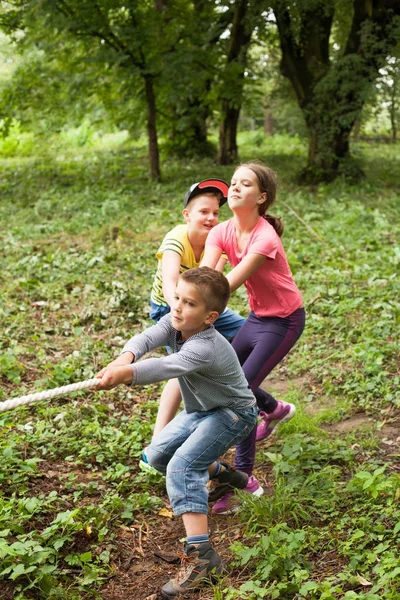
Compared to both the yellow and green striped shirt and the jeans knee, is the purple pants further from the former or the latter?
the jeans knee

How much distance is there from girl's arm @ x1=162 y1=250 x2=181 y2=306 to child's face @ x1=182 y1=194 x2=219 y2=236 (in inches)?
8.6

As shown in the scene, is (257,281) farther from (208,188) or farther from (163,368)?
(163,368)

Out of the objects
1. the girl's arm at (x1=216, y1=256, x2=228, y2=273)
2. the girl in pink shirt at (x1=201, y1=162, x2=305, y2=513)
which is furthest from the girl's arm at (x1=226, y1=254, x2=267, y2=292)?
the girl's arm at (x1=216, y1=256, x2=228, y2=273)

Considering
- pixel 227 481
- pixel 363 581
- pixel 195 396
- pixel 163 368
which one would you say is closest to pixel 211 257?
pixel 195 396

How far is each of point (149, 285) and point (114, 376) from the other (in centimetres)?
502

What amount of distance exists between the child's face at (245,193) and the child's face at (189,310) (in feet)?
2.69

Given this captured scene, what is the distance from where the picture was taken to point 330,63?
45.8 ft

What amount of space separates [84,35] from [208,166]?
5.35 m

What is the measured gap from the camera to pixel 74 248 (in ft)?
31.0

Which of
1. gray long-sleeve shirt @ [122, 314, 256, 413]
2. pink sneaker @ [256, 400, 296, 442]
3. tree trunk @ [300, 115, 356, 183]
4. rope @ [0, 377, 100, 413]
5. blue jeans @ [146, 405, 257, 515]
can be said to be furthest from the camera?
tree trunk @ [300, 115, 356, 183]

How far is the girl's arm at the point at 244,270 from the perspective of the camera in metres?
3.58

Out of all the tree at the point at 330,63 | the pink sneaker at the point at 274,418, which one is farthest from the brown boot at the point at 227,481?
the tree at the point at 330,63

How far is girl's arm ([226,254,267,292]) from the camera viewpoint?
3.58m

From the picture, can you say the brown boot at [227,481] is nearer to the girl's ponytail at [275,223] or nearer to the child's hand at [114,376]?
the child's hand at [114,376]
